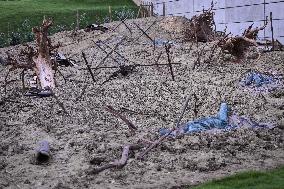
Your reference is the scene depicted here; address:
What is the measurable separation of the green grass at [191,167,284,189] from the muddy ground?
371 millimetres

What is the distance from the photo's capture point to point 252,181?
6.31 meters

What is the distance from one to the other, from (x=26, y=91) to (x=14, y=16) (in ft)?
44.3

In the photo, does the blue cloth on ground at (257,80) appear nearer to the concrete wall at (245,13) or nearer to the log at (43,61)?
the concrete wall at (245,13)

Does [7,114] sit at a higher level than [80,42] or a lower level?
lower

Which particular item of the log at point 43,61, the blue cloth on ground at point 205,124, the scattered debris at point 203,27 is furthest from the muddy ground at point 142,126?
the scattered debris at point 203,27

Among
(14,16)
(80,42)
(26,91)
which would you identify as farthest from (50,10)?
(26,91)

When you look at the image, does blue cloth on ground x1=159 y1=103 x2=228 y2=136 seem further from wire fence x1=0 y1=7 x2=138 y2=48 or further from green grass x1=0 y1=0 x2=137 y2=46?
green grass x1=0 y1=0 x2=137 y2=46

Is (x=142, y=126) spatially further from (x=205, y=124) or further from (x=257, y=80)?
(x=257, y=80)

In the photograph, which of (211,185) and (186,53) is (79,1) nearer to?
(186,53)

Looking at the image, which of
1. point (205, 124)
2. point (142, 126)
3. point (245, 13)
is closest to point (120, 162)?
point (142, 126)

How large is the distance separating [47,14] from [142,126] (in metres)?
17.1

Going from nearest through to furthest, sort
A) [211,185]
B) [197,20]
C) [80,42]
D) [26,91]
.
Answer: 1. [211,185]
2. [26,91]
3. [197,20]
4. [80,42]

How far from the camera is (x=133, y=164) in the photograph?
7469 mm

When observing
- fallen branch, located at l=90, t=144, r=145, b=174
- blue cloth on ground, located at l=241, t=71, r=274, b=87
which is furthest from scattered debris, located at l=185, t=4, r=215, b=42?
fallen branch, located at l=90, t=144, r=145, b=174
